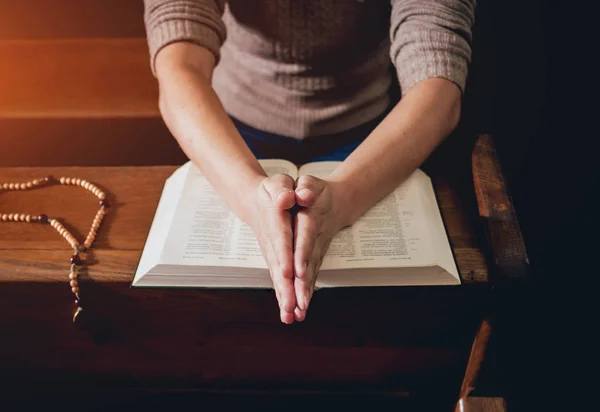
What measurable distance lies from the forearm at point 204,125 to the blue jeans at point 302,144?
0.21m

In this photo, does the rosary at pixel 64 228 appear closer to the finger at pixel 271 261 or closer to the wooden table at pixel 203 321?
the wooden table at pixel 203 321

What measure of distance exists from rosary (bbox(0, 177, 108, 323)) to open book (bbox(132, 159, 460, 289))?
0.09 m

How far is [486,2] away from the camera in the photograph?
125 cm

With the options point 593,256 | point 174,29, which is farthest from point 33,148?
point 593,256

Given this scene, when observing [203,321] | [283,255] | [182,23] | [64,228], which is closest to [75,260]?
[64,228]

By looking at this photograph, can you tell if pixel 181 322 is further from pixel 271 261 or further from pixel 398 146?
pixel 398 146

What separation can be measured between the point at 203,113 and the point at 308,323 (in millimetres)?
357

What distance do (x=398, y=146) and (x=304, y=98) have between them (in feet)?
1.00

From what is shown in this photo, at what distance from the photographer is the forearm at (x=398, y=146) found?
28.2 inches

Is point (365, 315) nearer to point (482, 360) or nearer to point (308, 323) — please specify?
point (308, 323)

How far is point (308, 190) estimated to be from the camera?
639 mm

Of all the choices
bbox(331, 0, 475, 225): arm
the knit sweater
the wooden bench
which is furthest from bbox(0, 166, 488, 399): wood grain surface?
the wooden bench

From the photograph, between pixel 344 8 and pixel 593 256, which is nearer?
pixel 344 8

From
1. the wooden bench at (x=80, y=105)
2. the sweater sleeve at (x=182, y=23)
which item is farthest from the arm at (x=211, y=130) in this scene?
the wooden bench at (x=80, y=105)
